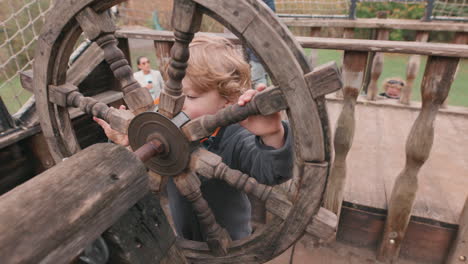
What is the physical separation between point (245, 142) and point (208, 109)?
210 millimetres

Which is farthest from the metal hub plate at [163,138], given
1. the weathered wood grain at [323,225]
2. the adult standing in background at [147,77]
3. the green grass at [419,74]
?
the green grass at [419,74]

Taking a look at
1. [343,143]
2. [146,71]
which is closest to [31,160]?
[343,143]

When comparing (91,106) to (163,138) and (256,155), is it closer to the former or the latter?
(163,138)

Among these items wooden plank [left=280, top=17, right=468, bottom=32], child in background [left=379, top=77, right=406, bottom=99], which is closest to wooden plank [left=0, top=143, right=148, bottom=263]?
wooden plank [left=280, top=17, right=468, bottom=32]

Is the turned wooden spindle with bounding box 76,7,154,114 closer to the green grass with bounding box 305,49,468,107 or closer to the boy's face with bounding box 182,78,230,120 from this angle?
the boy's face with bounding box 182,78,230,120

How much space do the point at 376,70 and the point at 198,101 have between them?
100 inches

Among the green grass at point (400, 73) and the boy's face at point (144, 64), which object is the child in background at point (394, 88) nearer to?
the green grass at point (400, 73)

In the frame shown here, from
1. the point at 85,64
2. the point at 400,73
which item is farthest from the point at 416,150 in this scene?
the point at 400,73

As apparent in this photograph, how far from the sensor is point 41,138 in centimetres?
155

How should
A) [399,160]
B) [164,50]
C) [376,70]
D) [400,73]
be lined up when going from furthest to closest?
1. [400,73]
2. [376,70]
3. [399,160]
4. [164,50]

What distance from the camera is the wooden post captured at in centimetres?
141

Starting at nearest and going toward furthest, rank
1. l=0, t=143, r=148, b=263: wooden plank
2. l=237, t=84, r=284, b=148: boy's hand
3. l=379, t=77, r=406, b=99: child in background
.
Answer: l=0, t=143, r=148, b=263: wooden plank, l=237, t=84, r=284, b=148: boy's hand, l=379, t=77, r=406, b=99: child in background

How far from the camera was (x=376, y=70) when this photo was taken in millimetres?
2939

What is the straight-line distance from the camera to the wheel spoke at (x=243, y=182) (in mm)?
845
